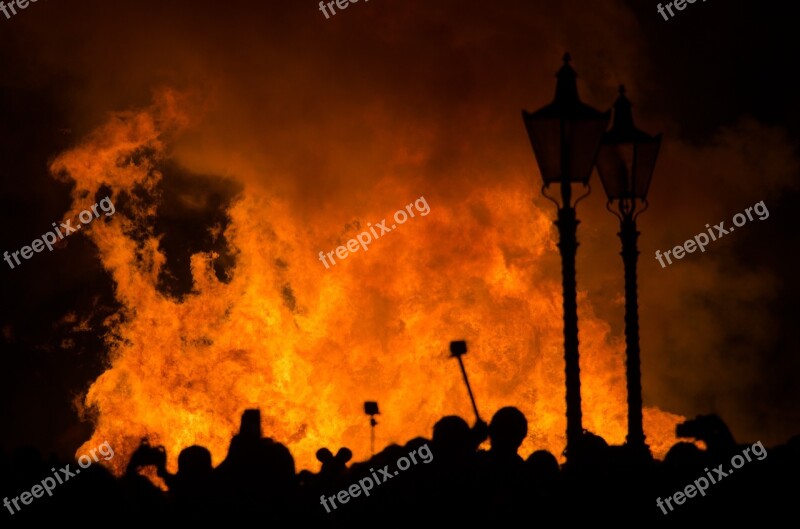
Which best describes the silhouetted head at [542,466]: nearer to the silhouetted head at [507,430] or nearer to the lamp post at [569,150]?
the silhouetted head at [507,430]

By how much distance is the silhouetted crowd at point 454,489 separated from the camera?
5758mm

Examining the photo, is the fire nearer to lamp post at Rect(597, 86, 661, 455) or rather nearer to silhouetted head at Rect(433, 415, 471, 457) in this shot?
lamp post at Rect(597, 86, 661, 455)

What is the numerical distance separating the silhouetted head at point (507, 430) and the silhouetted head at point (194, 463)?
1.53 meters

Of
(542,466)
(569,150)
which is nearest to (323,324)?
(569,150)

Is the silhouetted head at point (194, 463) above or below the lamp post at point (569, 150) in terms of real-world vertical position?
below

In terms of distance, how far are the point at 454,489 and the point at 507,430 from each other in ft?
1.51

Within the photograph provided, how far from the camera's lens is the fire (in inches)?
813

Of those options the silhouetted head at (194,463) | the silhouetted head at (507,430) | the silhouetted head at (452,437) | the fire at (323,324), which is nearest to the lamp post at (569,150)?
the silhouetted head at (507,430)

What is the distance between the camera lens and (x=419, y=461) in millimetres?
6418

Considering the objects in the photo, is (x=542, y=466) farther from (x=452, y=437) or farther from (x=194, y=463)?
(x=194, y=463)

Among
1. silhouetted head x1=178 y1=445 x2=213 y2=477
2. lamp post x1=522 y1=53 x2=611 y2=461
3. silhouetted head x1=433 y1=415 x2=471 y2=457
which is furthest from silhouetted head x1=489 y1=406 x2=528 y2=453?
silhouetted head x1=178 y1=445 x2=213 y2=477

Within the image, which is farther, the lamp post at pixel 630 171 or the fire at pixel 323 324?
the fire at pixel 323 324

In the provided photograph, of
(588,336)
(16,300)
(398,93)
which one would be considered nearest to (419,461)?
(588,336)

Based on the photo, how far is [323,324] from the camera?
70.1 feet
